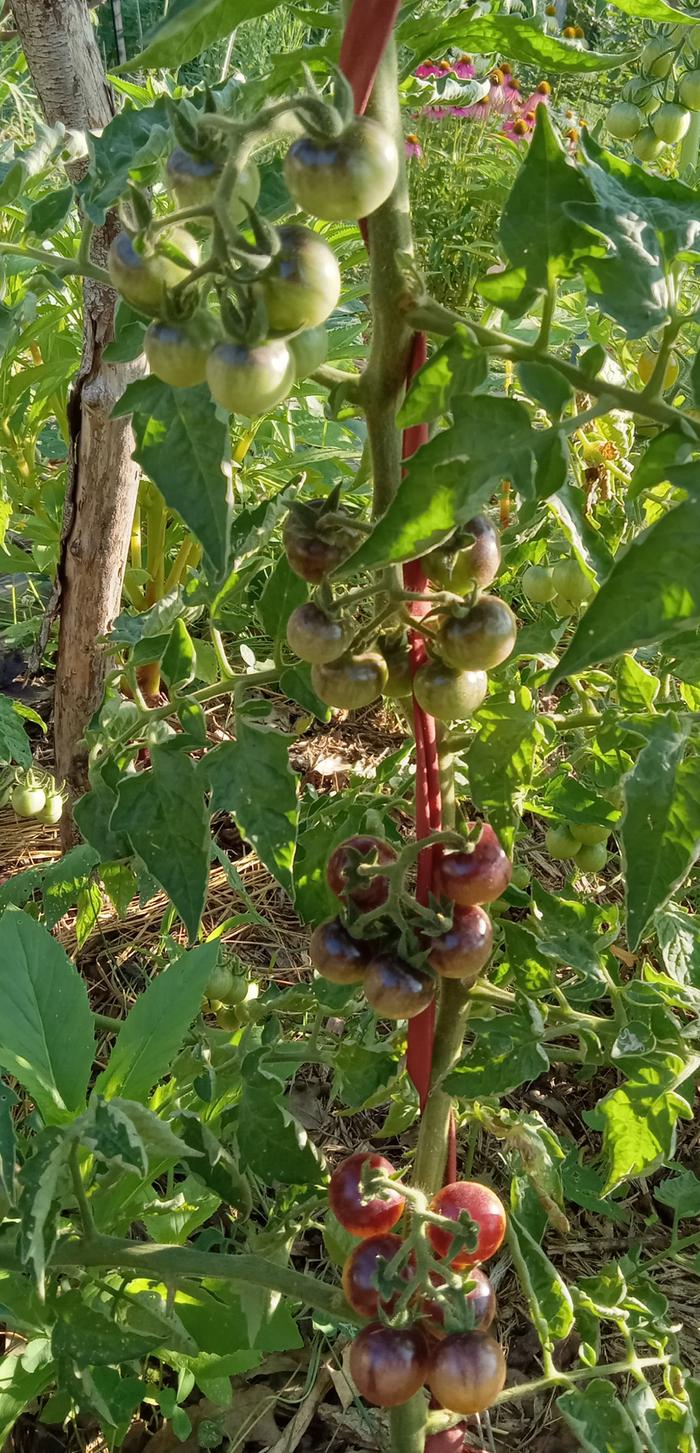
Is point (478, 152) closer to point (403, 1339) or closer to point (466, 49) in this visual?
point (466, 49)

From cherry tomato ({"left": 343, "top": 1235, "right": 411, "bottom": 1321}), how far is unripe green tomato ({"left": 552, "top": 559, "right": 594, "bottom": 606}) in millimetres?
577

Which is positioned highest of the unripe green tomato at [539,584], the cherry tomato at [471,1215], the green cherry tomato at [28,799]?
the unripe green tomato at [539,584]

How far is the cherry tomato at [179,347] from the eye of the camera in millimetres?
535

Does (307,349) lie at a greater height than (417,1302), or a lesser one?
greater

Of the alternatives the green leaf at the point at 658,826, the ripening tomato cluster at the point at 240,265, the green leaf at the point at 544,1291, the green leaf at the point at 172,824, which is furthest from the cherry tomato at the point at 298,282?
the green leaf at the point at 544,1291

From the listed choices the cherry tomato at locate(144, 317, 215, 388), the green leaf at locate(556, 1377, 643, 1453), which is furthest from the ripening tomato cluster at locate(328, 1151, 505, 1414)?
the cherry tomato at locate(144, 317, 215, 388)

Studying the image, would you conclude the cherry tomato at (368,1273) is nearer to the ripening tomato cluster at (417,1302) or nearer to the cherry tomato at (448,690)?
the ripening tomato cluster at (417,1302)

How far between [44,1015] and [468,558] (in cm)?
68

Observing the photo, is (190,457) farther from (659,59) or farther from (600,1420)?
(659,59)

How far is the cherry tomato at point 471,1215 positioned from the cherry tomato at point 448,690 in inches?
14.2

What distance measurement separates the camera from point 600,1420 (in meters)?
0.85

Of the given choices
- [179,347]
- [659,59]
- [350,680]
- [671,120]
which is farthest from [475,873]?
[659,59]

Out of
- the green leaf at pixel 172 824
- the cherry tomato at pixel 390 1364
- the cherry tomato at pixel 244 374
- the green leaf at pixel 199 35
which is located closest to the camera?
the cherry tomato at pixel 244 374

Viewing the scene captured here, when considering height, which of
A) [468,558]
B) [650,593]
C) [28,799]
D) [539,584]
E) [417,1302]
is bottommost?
[28,799]
